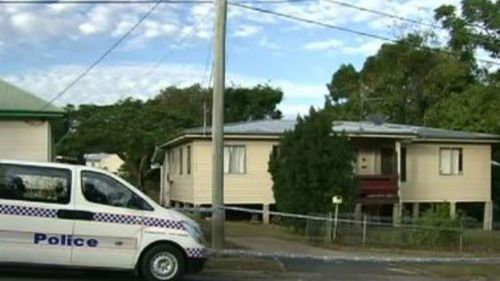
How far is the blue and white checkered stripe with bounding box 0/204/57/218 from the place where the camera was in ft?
47.5

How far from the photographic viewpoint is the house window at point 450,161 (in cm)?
4041

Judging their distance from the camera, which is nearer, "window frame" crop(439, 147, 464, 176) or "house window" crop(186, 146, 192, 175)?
"house window" crop(186, 146, 192, 175)

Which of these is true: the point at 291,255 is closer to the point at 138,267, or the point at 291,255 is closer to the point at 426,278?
the point at 426,278

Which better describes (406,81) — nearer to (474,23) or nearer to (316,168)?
(474,23)

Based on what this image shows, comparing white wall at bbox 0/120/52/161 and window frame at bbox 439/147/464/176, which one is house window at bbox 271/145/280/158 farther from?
white wall at bbox 0/120/52/161

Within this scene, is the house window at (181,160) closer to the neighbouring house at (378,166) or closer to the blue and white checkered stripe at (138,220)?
the neighbouring house at (378,166)

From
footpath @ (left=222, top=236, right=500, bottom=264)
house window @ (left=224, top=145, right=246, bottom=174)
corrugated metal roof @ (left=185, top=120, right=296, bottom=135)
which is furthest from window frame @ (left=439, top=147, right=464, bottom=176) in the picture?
footpath @ (left=222, top=236, right=500, bottom=264)

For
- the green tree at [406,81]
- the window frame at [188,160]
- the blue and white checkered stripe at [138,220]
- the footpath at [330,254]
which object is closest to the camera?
the blue and white checkered stripe at [138,220]

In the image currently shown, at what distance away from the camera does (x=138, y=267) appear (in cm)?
1496

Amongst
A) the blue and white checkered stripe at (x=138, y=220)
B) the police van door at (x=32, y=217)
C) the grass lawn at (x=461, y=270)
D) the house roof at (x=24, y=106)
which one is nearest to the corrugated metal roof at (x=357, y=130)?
the house roof at (x=24, y=106)

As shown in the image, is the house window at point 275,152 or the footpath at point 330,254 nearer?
the footpath at point 330,254

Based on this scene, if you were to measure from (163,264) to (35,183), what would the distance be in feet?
8.11

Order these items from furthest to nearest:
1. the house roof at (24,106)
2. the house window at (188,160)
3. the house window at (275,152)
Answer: the house window at (188,160) < the house window at (275,152) < the house roof at (24,106)

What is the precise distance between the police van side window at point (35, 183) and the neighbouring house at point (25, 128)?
29.9 feet
